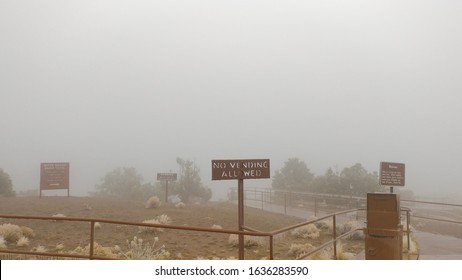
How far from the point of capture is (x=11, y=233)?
12594mm

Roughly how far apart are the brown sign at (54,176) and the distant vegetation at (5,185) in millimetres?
8356

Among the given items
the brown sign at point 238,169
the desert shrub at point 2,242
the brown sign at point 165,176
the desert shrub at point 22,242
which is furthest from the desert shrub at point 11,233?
the brown sign at point 165,176

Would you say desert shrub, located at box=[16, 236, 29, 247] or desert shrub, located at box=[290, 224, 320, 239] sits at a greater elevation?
desert shrub, located at box=[16, 236, 29, 247]

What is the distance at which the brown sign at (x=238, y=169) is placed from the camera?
25.1 ft

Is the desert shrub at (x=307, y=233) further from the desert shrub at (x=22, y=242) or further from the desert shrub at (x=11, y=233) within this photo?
the desert shrub at (x=11, y=233)

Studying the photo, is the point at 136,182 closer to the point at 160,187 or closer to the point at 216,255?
the point at 160,187

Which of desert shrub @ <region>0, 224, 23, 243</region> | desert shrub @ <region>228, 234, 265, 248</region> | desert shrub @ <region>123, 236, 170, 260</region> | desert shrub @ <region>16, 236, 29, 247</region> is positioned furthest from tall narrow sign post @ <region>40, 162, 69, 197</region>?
desert shrub @ <region>228, 234, 265, 248</region>

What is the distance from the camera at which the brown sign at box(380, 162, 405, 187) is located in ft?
36.4

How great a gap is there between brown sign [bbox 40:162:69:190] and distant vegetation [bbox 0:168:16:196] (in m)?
8.36

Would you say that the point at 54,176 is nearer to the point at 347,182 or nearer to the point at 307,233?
the point at 307,233

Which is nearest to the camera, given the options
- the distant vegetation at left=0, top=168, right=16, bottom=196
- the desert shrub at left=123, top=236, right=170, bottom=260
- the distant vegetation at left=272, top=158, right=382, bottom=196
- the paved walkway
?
the paved walkway

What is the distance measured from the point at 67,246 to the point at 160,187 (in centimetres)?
3125

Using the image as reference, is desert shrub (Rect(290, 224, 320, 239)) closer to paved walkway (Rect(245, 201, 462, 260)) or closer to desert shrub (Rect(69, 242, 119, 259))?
paved walkway (Rect(245, 201, 462, 260))

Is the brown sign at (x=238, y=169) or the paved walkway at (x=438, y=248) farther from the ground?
the brown sign at (x=238, y=169)
